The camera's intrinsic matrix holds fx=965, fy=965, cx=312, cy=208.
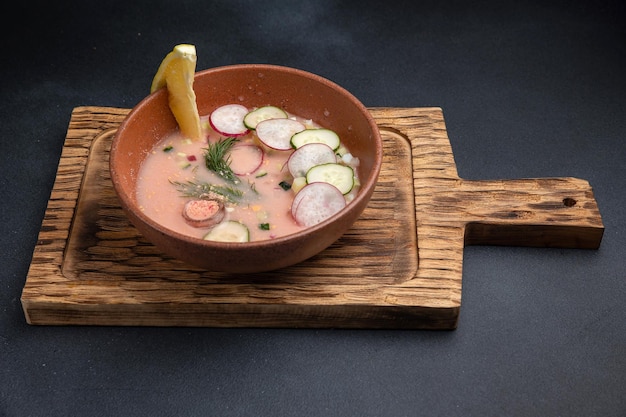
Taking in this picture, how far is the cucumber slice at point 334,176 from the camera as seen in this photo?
9.53 feet

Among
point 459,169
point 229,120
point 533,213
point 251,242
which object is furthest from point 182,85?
point 533,213

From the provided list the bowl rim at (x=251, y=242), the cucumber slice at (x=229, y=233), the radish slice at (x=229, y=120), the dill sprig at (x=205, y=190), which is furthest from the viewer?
the radish slice at (x=229, y=120)

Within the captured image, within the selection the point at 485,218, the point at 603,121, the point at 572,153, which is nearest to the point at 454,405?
the point at 485,218

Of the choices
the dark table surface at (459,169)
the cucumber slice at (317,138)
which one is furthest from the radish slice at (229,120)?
the dark table surface at (459,169)

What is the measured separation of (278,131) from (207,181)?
0.30 meters

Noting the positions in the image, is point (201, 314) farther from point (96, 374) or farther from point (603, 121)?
point (603, 121)

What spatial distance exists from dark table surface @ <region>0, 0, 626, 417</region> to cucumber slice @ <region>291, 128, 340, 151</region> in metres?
0.57

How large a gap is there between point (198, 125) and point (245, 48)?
101 cm

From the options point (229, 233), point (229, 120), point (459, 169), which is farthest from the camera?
point (459, 169)

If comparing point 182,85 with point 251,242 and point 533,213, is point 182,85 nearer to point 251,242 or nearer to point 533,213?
point 251,242

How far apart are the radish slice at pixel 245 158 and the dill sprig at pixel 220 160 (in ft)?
0.06

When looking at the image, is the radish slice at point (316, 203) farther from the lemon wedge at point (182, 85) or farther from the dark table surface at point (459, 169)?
the lemon wedge at point (182, 85)

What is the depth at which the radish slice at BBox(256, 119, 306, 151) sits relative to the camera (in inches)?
120

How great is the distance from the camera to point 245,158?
305 centimetres
